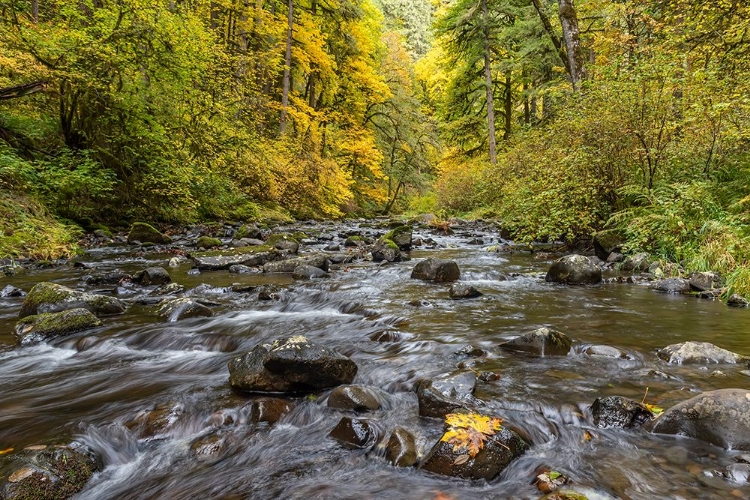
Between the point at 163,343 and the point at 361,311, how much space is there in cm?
257

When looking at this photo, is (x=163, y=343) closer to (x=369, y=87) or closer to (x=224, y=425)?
(x=224, y=425)

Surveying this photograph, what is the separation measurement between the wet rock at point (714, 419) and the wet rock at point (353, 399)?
1.91m

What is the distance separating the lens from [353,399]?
325 cm

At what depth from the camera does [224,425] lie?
10.1ft

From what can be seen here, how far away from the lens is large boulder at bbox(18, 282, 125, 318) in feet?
18.2

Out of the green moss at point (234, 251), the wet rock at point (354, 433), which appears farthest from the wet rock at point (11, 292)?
the wet rock at point (354, 433)

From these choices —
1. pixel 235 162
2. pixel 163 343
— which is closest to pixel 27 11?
pixel 235 162

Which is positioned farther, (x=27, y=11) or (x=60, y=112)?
(x=27, y=11)

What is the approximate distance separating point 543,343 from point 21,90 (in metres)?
13.3

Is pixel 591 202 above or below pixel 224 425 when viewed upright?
above

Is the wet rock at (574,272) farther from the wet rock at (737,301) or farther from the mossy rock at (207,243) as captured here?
the mossy rock at (207,243)

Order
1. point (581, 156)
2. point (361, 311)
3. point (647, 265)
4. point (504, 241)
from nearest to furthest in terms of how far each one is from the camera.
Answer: point (361, 311)
point (647, 265)
point (581, 156)
point (504, 241)

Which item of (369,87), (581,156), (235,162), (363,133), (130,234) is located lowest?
(130,234)

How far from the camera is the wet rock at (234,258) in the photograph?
30.3 feet
